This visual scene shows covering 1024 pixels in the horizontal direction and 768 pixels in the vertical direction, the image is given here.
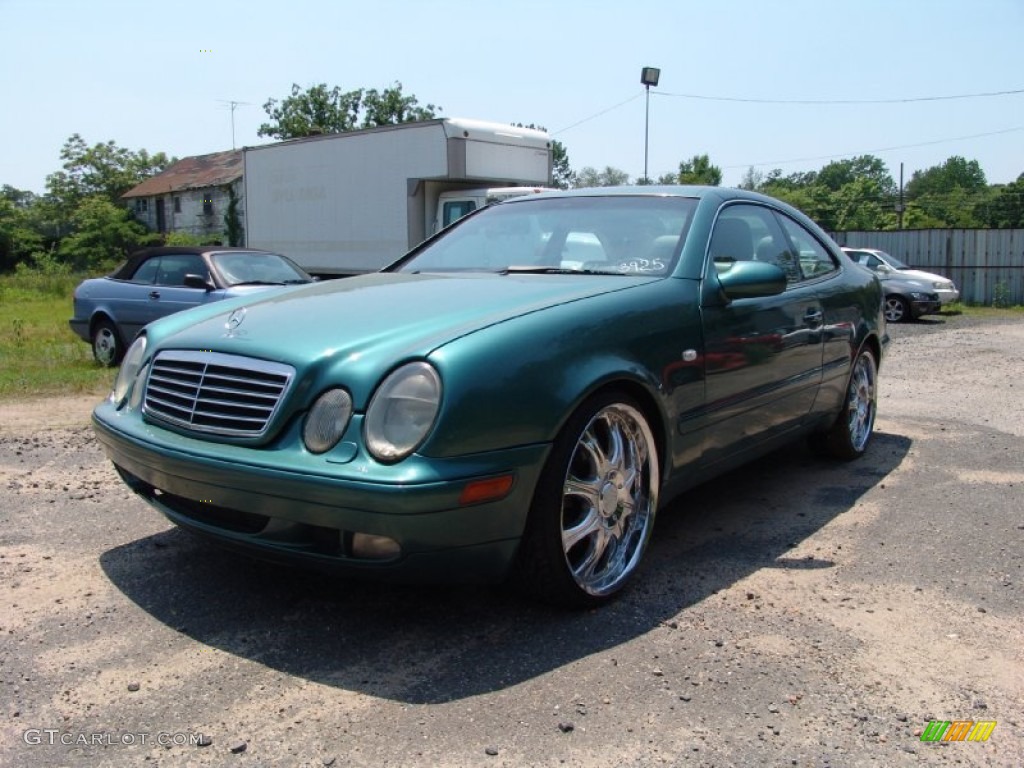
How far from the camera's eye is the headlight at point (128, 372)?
11.5 feet

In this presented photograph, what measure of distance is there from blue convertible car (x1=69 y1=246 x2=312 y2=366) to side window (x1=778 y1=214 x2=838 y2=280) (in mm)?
5692

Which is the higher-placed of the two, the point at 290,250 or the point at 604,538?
the point at 290,250

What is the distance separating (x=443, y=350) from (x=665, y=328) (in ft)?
3.49

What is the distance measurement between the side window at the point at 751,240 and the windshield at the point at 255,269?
582 cm

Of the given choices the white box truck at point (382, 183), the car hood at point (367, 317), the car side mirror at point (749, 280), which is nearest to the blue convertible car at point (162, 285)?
the white box truck at point (382, 183)

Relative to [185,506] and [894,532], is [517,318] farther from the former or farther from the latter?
[894,532]

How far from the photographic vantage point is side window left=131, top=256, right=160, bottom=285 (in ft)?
32.6

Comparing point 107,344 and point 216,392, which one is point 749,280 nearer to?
point 216,392

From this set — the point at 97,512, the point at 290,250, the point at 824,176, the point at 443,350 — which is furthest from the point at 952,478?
the point at 824,176

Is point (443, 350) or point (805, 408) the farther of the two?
point (805, 408)

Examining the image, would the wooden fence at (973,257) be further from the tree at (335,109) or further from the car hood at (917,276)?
the tree at (335,109)

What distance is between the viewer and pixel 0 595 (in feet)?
10.8

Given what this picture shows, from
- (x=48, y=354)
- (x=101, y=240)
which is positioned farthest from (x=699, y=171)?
(x=48, y=354)

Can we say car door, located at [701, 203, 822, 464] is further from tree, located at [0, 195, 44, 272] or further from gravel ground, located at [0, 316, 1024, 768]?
tree, located at [0, 195, 44, 272]
